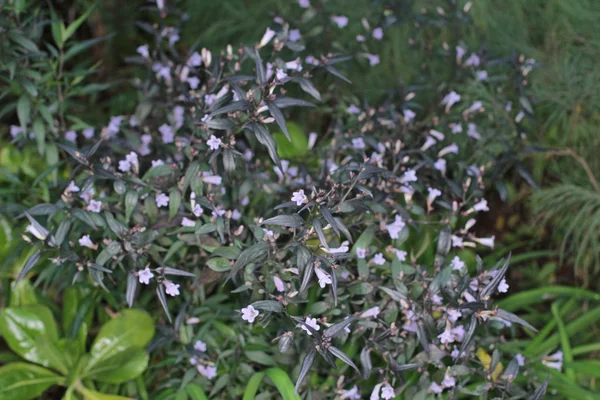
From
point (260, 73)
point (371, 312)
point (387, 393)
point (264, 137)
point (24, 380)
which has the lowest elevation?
point (24, 380)

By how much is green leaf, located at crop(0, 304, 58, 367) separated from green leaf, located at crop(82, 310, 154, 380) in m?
0.15

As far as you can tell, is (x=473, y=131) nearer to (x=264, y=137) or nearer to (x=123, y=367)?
(x=264, y=137)

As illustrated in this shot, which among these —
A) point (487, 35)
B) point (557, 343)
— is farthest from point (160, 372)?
point (487, 35)

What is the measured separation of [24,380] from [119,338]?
318 mm

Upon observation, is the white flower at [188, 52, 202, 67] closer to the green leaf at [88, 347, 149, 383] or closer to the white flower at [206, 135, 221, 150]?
the white flower at [206, 135, 221, 150]

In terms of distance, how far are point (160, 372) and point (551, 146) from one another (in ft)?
5.92

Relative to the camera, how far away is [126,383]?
189 centimetres

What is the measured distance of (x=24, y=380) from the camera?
5.90 feet

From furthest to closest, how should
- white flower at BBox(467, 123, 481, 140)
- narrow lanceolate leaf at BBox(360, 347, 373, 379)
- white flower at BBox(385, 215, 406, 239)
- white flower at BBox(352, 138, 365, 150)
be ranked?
white flower at BBox(467, 123, 481, 140), white flower at BBox(352, 138, 365, 150), white flower at BBox(385, 215, 406, 239), narrow lanceolate leaf at BBox(360, 347, 373, 379)

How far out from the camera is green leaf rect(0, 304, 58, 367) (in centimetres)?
181

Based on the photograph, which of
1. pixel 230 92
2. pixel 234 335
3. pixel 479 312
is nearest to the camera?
→ pixel 479 312

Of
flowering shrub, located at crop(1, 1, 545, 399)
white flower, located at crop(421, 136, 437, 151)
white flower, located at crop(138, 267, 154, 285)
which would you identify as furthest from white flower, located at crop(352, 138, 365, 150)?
white flower, located at crop(138, 267, 154, 285)

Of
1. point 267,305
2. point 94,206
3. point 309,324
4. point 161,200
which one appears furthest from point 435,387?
point 94,206

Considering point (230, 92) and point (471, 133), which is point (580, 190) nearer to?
point (471, 133)
